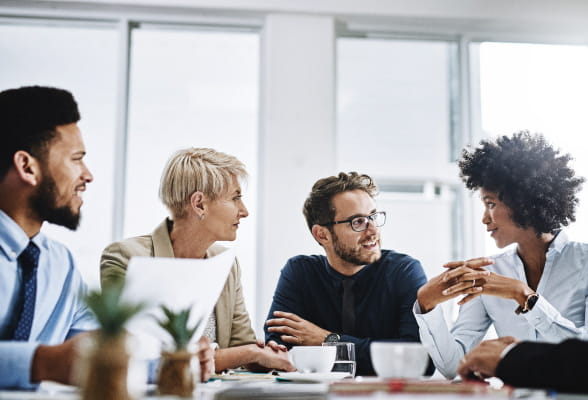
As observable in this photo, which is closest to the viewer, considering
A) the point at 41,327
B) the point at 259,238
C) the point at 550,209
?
the point at 41,327

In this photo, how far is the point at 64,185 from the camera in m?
1.63

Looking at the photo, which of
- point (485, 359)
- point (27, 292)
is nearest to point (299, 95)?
point (27, 292)

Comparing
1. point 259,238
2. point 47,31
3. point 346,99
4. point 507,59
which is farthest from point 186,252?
point 507,59

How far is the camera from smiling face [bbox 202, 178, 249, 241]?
2.46m

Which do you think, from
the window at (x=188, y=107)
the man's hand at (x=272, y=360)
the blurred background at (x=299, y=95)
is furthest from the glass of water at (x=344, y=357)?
the window at (x=188, y=107)

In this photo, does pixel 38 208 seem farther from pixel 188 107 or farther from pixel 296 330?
pixel 188 107

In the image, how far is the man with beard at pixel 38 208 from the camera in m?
1.48

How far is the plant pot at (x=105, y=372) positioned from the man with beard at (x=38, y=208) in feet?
2.26

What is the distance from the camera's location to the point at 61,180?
1621mm

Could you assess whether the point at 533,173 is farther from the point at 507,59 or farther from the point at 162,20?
the point at 162,20

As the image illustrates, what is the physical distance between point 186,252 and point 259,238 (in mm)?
1308

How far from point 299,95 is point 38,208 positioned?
7.57 ft

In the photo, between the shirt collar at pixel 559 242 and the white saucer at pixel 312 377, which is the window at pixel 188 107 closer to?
the shirt collar at pixel 559 242

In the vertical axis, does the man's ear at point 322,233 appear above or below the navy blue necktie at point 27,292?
above
